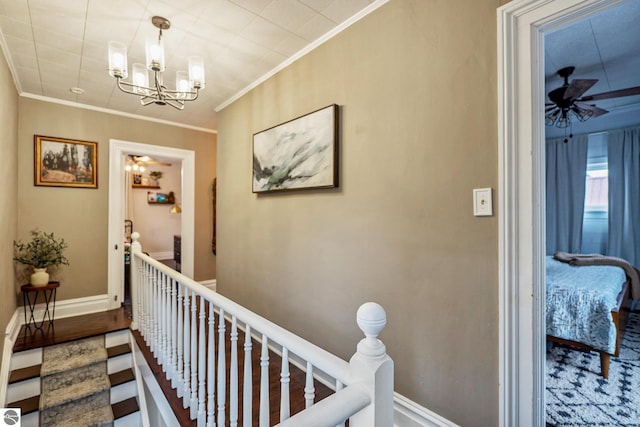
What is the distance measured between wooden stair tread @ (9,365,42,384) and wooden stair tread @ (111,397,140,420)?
2.16ft

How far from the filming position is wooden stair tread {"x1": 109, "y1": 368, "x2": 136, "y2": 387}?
Result: 2511 mm

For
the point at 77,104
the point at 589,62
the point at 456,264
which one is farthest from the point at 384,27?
the point at 77,104

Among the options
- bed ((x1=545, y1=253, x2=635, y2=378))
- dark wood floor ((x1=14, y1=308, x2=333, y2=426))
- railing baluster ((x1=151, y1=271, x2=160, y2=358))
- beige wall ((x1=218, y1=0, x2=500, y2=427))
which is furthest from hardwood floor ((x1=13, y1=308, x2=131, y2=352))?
bed ((x1=545, y1=253, x2=635, y2=378))

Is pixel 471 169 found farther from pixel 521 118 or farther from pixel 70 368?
pixel 70 368

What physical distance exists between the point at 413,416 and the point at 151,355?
2059mm

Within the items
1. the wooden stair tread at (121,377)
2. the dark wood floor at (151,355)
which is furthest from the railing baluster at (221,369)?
the wooden stair tread at (121,377)

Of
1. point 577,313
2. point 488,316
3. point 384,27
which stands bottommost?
point 577,313

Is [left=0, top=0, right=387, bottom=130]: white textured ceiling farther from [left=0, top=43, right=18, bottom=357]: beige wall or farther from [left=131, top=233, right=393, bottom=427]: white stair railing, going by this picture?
[left=131, top=233, right=393, bottom=427]: white stair railing

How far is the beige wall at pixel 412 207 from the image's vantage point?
4.47 ft

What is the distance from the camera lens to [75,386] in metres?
2.39

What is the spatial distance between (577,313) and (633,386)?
0.55m

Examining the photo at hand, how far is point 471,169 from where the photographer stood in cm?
139

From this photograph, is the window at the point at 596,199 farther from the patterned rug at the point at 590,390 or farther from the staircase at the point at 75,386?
the staircase at the point at 75,386

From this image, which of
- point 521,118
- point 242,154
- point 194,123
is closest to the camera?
point 521,118
